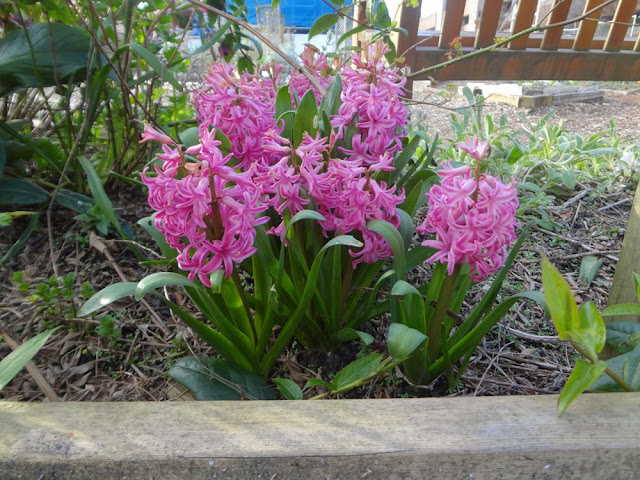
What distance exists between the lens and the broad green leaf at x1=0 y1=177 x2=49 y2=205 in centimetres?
151

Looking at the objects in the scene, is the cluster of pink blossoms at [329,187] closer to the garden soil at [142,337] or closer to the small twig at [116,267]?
the garden soil at [142,337]

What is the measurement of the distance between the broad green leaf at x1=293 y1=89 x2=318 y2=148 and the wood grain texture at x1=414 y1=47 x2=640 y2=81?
2409 mm

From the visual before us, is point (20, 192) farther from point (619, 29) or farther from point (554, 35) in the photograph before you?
point (619, 29)

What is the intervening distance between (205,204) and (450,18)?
10.1 ft

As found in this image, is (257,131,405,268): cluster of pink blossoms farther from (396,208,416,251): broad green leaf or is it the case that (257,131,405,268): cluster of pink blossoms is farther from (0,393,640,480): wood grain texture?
(0,393,640,480): wood grain texture

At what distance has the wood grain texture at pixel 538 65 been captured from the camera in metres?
3.34

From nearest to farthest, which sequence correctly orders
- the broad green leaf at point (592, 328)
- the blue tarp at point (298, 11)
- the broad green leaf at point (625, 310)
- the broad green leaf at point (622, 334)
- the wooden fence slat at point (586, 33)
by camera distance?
1. the broad green leaf at point (592, 328)
2. the broad green leaf at point (625, 310)
3. the broad green leaf at point (622, 334)
4. the wooden fence slat at point (586, 33)
5. the blue tarp at point (298, 11)

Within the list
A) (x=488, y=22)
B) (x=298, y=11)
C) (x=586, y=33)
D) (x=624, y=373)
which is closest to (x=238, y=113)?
(x=624, y=373)

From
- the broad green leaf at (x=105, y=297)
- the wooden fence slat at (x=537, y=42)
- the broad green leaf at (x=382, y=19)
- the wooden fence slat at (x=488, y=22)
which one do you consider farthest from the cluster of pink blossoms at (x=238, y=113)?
the wooden fence slat at (x=488, y=22)

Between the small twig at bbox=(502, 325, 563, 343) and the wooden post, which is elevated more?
the wooden post

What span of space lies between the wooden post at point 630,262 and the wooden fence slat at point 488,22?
8.78ft

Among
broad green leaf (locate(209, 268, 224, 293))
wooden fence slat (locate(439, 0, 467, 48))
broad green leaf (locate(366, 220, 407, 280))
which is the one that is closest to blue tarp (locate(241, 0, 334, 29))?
wooden fence slat (locate(439, 0, 467, 48))

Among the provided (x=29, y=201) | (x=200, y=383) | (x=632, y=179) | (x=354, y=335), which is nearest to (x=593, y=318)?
(x=354, y=335)

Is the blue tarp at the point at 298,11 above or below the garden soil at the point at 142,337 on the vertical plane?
above
